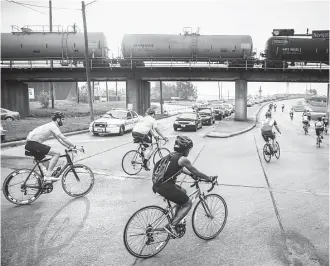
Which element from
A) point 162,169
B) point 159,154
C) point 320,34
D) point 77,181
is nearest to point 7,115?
point 159,154

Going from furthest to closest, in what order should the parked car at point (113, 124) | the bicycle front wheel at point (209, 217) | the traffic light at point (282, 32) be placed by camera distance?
the traffic light at point (282, 32), the parked car at point (113, 124), the bicycle front wheel at point (209, 217)

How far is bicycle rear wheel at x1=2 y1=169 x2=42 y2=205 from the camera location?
5.98 meters

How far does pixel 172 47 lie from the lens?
28625 millimetres

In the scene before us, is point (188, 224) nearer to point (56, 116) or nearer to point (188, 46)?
point (56, 116)

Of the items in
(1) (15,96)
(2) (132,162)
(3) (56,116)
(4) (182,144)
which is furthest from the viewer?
(1) (15,96)

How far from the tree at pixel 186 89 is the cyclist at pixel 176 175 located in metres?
104

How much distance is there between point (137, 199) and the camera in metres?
6.68

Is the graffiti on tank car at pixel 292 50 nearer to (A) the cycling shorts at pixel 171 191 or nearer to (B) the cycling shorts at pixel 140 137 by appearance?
(B) the cycling shorts at pixel 140 137

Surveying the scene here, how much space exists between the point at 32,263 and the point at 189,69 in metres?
27.8

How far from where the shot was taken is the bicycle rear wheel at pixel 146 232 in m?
4.11

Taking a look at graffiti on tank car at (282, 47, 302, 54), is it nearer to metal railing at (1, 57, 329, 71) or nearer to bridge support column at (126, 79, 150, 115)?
metal railing at (1, 57, 329, 71)

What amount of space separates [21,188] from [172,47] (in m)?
24.8

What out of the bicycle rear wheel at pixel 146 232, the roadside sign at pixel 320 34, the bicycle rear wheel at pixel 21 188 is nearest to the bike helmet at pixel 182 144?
the bicycle rear wheel at pixel 146 232

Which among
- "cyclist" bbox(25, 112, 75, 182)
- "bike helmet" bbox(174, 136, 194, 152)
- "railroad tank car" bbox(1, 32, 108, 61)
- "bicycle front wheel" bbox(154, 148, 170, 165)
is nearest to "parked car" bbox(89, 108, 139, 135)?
"bicycle front wheel" bbox(154, 148, 170, 165)
